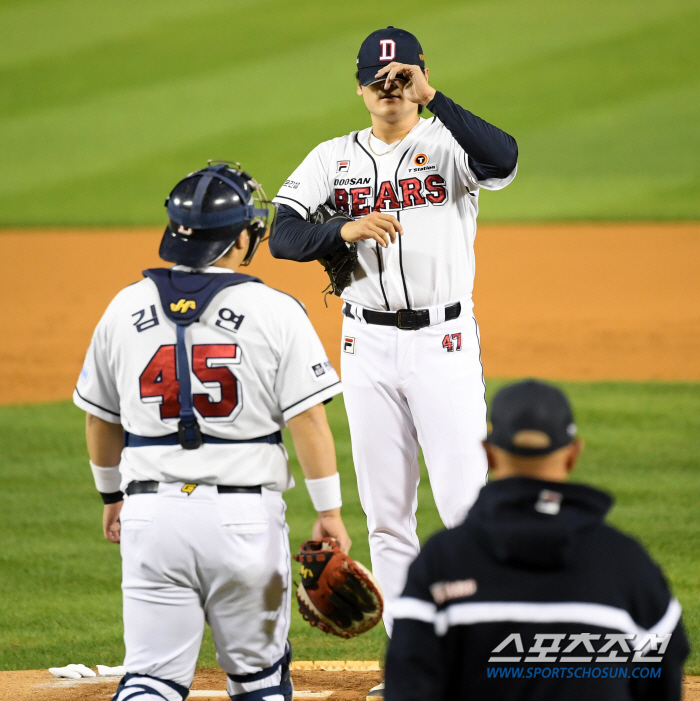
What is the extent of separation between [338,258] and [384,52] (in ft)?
2.55

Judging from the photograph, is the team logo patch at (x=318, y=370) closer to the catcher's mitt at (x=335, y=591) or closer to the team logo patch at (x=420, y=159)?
the catcher's mitt at (x=335, y=591)

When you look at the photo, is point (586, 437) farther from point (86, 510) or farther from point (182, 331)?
point (182, 331)

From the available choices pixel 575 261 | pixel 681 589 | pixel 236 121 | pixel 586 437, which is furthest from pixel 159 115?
pixel 681 589

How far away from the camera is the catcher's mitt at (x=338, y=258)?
3.95 metres

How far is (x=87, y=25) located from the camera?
23.7 metres

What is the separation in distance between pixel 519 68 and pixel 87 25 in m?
9.76

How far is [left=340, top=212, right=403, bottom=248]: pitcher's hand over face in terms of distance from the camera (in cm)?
371

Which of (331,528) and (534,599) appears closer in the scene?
(534,599)

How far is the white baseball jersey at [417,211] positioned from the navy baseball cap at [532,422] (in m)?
1.97

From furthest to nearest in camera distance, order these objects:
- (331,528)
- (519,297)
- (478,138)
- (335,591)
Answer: (519,297) → (478,138) → (335,591) → (331,528)

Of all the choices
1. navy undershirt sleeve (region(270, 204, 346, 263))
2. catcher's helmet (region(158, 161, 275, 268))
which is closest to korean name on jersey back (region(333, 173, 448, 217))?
navy undershirt sleeve (region(270, 204, 346, 263))

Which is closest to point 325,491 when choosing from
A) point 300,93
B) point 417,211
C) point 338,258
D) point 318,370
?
point 318,370

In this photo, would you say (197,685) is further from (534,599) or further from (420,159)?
(534,599)

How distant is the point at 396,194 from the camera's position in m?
3.97
